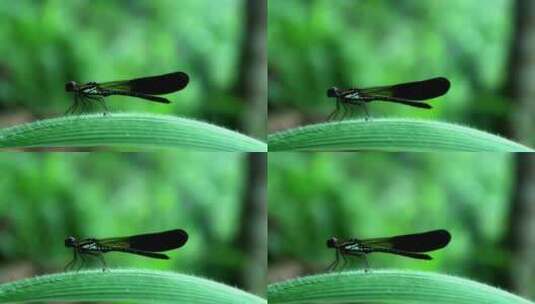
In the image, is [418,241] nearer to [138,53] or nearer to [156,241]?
[156,241]

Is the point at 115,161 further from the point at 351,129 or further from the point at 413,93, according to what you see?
the point at 413,93

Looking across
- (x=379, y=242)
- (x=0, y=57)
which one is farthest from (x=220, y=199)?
(x=0, y=57)

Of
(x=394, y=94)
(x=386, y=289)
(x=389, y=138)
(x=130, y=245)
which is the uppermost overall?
(x=394, y=94)

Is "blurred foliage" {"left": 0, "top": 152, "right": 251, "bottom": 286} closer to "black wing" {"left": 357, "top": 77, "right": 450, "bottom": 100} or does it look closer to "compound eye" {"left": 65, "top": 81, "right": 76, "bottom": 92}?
"compound eye" {"left": 65, "top": 81, "right": 76, "bottom": 92}

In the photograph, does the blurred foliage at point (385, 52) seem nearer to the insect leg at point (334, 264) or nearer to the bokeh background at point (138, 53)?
the bokeh background at point (138, 53)

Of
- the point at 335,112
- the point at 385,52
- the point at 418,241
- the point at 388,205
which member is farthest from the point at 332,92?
the point at 418,241

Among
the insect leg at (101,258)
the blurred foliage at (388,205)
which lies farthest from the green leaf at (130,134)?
the insect leg at (101,258)
